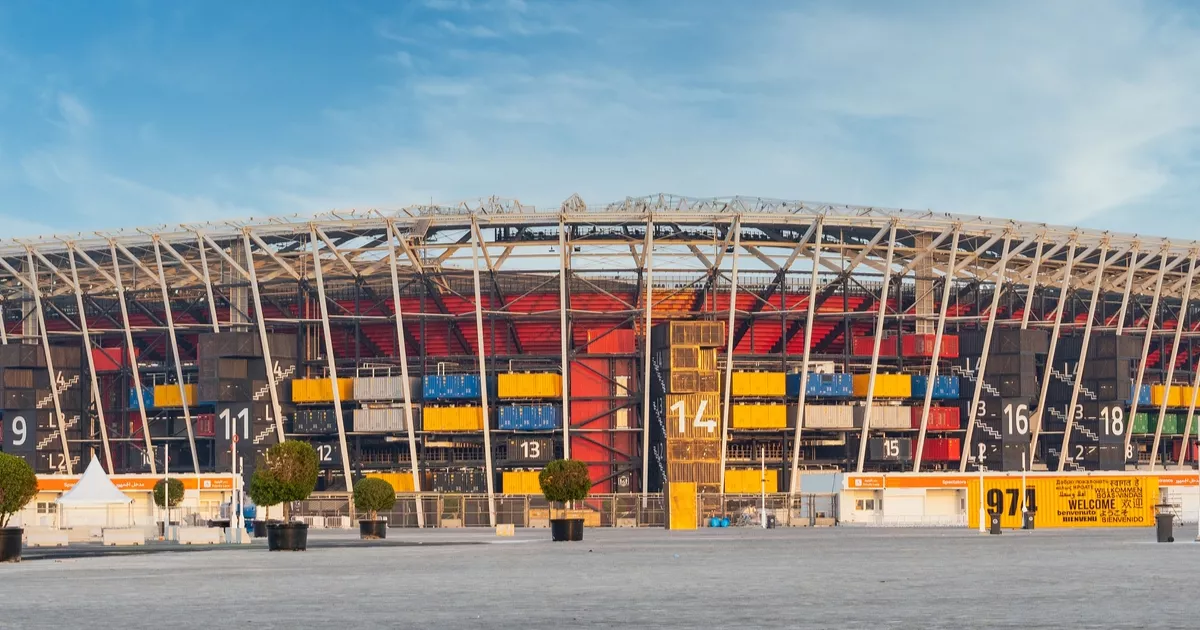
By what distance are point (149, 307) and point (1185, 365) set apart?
99.1 m

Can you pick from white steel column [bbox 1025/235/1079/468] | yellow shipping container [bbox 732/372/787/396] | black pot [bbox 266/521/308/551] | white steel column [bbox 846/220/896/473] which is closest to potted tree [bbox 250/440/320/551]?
black pot [bbox 266/521/308/551]

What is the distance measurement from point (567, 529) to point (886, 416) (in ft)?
210

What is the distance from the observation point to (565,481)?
234 feet

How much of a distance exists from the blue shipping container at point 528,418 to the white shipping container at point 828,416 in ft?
64.2

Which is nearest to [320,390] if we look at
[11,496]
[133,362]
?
[133,362]

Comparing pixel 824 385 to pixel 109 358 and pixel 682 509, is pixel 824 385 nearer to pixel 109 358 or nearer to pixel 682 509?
pixel 682 509

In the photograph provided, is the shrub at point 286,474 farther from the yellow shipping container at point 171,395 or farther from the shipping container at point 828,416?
the yellow shipping container at point 171,395

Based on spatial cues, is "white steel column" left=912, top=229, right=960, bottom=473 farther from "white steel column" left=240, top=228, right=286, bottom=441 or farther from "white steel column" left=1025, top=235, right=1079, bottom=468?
"white steel column" left=240, top=228, right=286, bottom=441

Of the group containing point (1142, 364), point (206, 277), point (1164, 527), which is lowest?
point (1164, 527)

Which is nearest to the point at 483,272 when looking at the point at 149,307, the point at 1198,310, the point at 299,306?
the point at 299,306

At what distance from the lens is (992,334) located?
129875mm

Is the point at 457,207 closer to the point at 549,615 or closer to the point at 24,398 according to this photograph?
the point at 24,398

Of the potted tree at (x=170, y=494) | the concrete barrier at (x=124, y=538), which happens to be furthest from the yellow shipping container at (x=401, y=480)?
the concrete barrier at (x=124, y=538)

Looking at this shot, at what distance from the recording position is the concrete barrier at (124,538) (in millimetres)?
70312
